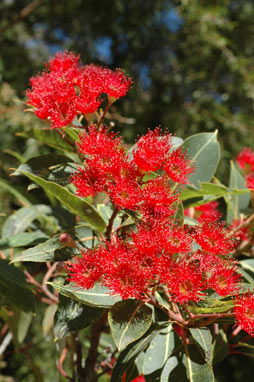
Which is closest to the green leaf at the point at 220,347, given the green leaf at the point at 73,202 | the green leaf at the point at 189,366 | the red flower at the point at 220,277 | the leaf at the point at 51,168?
the green leaf at the point at 189,366

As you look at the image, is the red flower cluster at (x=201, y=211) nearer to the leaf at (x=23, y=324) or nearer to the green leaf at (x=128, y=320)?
the green leaf at (x=128, y=320)

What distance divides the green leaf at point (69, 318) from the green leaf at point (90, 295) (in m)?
0.08

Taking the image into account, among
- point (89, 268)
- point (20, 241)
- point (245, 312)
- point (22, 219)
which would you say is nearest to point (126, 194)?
point (89, 268)

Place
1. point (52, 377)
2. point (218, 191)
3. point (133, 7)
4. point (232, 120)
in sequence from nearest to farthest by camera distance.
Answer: point (218, 191), point (52, 377), point (232, 120), point (133, 7)

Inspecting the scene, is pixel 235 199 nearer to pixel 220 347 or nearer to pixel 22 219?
pixel 220 347

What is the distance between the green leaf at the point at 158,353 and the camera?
690 millimetres

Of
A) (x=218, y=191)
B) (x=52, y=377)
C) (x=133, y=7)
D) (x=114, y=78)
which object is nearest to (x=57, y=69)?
(x=114, y=78)

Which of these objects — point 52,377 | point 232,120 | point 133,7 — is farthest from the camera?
point 133,7

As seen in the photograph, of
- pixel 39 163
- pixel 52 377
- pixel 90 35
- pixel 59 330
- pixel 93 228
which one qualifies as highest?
pixel 90 35

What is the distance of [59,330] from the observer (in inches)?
28.1

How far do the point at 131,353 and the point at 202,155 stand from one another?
0.43 metres

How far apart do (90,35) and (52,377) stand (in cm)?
237

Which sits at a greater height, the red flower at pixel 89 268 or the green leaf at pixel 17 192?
the green leaf at pixel 17 192

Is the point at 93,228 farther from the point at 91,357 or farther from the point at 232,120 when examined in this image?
the point at 232,120
